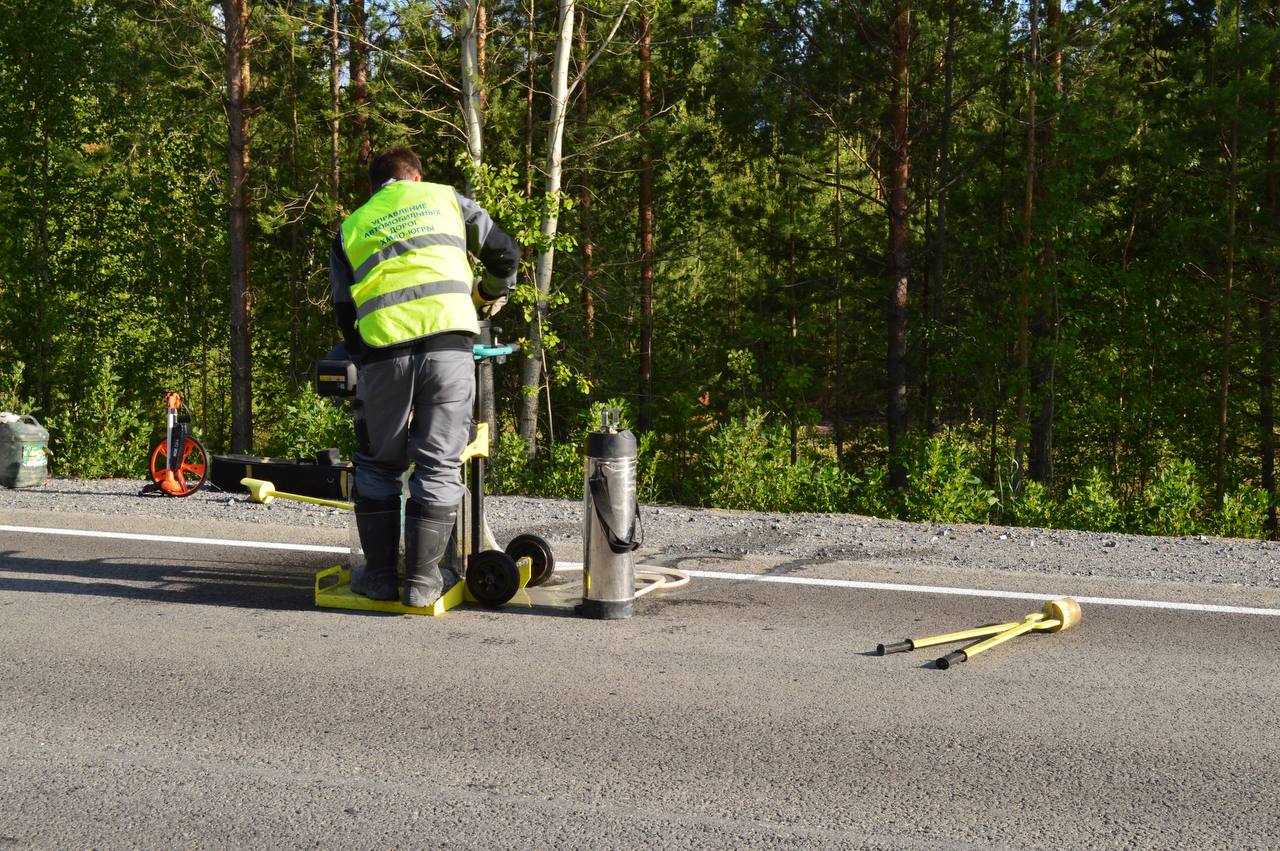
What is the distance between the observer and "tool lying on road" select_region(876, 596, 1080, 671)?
5.42 m

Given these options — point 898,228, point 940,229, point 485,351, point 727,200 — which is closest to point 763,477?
point 485,351

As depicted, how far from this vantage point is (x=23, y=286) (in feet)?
72.7

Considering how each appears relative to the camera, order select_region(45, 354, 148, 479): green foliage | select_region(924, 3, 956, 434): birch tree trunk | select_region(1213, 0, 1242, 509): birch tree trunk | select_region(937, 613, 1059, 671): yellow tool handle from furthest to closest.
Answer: select_region(924, 3, 956, 434): birch tree trunk → select_region(1213, 0, 1242, 509): birch tree trunk → select_region(45, 354, 148, 479): green foliage → select_region(937, 613, 1059, 671): yellow tool handle

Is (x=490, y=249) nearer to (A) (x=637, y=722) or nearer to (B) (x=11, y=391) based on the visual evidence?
(A) (x=637, y=722)

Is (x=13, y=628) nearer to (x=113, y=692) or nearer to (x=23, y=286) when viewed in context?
(x=113, y=692)

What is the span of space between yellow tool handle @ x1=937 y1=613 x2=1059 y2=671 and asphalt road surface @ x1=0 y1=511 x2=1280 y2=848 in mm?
53

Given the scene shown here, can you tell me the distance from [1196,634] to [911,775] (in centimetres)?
268

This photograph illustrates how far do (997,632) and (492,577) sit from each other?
2491 millimetres

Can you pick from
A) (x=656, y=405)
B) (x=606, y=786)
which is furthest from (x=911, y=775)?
(x=656, y=405)

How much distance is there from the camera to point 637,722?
14.9ft

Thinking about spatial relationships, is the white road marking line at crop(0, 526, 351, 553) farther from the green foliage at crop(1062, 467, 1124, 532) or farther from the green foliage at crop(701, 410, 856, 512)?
the green foliage at crop(1062, 467, 1124, 532)

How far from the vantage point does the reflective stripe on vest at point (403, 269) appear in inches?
227

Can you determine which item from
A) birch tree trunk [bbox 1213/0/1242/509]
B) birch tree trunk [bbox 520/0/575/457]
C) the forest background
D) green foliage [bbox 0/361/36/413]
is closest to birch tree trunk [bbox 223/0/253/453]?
the forest background

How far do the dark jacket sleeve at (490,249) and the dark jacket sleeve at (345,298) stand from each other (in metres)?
0.61
